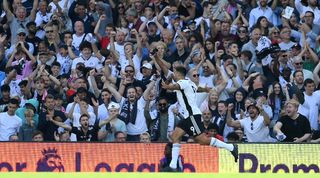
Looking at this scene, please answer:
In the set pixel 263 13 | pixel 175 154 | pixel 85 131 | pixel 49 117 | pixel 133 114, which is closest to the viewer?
pixel 175 154

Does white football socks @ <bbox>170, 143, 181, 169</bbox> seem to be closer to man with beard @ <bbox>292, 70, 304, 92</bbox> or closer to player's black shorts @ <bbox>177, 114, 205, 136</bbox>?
player's black shorts @ <bbox>177, 114, 205, 136</bbox>

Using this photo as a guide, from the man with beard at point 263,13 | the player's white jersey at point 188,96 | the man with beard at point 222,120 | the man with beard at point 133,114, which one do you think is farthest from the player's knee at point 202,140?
the man with beard at point 263,13

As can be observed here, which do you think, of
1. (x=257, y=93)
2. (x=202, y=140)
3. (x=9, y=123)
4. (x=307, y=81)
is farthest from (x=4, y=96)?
(x=307, y=81)

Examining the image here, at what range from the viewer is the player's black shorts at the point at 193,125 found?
21781 mm

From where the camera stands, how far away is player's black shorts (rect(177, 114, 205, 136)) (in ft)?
71.5

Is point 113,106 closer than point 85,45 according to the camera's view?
Yes

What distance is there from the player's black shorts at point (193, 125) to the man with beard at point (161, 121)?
226 cm

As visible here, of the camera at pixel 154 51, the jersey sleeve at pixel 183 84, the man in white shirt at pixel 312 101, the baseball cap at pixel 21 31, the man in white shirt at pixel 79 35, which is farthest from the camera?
the baseball cap at pixel 21 31

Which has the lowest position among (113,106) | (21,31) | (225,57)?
(113,106)

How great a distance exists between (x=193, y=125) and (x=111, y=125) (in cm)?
286

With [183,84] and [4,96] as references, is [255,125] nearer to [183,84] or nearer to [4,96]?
[183,84]

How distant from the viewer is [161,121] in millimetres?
24359

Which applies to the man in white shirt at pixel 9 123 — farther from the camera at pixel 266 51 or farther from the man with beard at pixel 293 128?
the camera at pixel 266 51

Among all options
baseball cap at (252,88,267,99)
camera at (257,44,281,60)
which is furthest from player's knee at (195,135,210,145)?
camera at (257,44,281,60)
